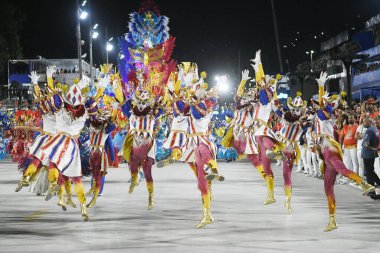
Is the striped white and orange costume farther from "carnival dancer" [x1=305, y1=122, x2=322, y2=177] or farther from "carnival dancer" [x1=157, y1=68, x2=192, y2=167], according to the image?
"carnival dancer" [x1=305, y1=122, x2=322, y2=177]

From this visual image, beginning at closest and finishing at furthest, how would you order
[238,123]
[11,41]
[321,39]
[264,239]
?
1. [264,239]
2. [238,123]
3. [11,41]
4. [321,39]

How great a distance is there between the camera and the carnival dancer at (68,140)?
14203 mm

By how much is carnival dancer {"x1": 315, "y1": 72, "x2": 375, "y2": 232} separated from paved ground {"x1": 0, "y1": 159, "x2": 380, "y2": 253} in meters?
0.51

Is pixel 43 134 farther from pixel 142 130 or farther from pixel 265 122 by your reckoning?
pixel 265 122

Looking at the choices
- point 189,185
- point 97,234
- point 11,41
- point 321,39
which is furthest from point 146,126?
point 321,39

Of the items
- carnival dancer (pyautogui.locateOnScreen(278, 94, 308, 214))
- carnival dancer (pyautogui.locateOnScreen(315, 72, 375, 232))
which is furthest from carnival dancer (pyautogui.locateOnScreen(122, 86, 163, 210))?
carnival dancer (pyautogui.locateOnScreen(315, 72, 375, 232))

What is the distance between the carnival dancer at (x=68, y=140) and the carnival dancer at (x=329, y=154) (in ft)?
12.9

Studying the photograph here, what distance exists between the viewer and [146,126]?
1656 cm

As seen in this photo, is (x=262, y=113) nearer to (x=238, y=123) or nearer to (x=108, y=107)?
(x=238, y=123)

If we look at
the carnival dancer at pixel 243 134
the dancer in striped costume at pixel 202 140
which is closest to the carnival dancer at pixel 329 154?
the dancer in striped costume at pixel 202 140

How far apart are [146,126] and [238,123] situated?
2243mm

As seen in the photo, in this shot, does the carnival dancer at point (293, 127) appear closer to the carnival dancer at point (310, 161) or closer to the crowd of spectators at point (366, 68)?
the carnival dancer at point (310, 161)

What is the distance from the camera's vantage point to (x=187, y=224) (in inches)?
530

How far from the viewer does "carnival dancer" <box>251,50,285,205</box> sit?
16172 mm
